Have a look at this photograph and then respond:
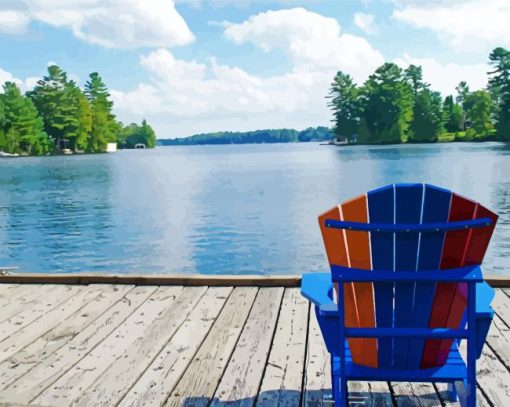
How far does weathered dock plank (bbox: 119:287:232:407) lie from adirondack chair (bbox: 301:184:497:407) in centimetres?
95

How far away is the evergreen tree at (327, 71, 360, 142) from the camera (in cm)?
10914

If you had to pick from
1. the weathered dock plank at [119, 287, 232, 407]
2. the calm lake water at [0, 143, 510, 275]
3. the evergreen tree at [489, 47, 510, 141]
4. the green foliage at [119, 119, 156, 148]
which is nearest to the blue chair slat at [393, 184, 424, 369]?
the weathered dock plank at [119, 287, 232, 407]

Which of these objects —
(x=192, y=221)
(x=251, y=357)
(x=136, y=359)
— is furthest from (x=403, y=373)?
(x=192, y=221)

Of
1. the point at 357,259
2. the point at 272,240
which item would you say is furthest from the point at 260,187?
the point at 357,259

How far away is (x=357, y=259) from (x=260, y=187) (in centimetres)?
3545

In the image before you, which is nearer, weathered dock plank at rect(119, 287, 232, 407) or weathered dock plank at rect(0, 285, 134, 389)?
weathered dock plank at rect(119, 287, 232, 407)

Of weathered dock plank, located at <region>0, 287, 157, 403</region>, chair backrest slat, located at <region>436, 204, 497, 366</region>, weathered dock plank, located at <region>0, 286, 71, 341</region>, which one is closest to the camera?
chair backrest slat, located at <region>436, 204, 497, 366</region>

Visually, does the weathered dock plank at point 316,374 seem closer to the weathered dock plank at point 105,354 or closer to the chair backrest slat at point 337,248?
the chair backrest slat at point 337,248

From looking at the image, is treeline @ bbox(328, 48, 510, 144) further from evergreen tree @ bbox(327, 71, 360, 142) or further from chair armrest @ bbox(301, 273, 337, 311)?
chair armrest @ bbox(301, 273, 337, 311)

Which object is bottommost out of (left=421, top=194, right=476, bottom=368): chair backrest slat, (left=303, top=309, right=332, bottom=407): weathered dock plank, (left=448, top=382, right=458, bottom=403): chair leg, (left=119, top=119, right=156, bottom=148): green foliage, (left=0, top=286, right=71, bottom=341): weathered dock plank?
(left=119, top=119, right=156, bottom=148): green foliage

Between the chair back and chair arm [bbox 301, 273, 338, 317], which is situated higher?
the chair back

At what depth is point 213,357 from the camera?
3.42m

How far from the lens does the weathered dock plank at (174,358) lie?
2.96m

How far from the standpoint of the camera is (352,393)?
2934 mm
